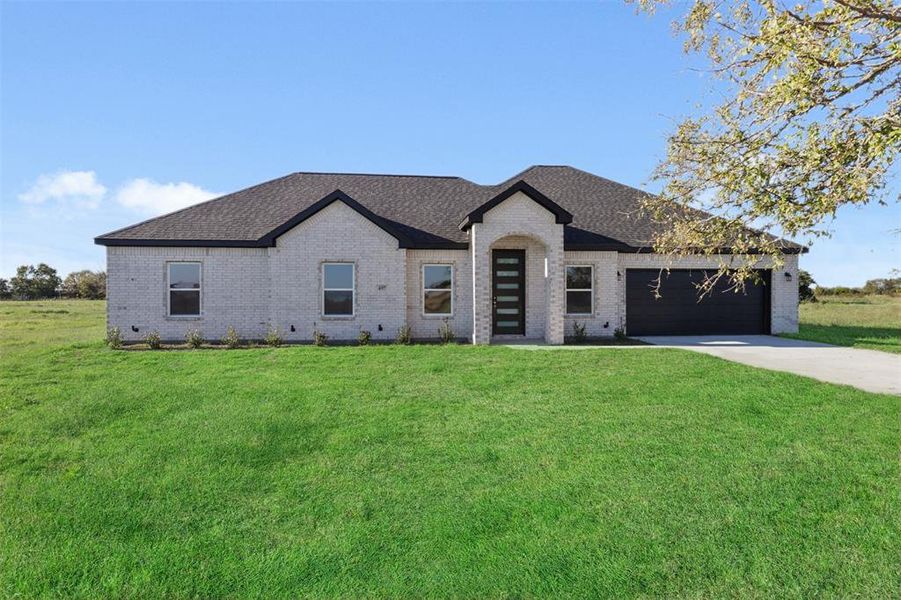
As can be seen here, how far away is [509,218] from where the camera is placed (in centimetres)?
1616

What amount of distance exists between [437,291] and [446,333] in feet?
5.15

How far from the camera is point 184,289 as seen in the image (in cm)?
1684

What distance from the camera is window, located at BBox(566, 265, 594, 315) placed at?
17922mm

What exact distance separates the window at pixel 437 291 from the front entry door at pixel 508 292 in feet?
4.64

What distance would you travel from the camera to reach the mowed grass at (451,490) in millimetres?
4004

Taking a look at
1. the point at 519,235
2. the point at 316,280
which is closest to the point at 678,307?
the point at 519,235

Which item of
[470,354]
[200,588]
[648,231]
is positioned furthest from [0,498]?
[648,231]

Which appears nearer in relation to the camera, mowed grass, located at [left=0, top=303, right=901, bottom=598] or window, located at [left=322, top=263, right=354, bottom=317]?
mowed grass, located at [left=0, top=303, right=901, bottom=598]

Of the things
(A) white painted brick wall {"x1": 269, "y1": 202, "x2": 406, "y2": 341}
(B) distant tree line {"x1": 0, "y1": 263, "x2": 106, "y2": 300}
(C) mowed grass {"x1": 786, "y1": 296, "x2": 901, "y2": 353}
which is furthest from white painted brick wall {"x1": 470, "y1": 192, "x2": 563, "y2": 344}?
(B) distant tree line {"x1": 0, "y1": 263, "x2": 106, "y2": 300}

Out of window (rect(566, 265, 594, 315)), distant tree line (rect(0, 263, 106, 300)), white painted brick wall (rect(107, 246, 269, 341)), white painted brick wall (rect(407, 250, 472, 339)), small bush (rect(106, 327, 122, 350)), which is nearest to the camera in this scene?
small bush (rect(106, 327, 122, 350))

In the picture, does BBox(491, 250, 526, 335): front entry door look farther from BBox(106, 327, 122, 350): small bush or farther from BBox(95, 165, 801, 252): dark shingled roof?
BBox(106, 327, 122, 350): small bush

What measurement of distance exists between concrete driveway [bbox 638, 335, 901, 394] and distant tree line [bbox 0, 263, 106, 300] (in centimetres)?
6257

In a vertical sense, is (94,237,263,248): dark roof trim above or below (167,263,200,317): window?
above

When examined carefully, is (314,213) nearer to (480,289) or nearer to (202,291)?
(202,291)
